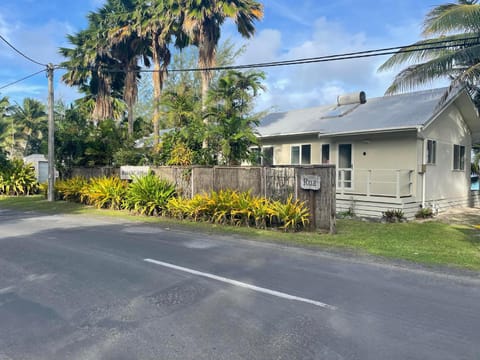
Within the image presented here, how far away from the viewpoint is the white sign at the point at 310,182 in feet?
34.1

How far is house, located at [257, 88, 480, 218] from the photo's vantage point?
14195mm

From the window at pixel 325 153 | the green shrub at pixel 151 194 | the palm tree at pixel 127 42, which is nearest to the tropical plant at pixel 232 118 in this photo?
the green shrub at pixel 151 194

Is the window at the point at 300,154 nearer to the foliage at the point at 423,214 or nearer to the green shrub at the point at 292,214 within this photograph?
the foliage at the point at 423,214

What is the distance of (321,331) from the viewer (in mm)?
3926

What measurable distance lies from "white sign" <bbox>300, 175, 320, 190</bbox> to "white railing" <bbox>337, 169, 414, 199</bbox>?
168 inches

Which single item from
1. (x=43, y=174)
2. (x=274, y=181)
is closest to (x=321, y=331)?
(x=274, y=181)

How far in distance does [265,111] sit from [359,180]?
54.4 ft

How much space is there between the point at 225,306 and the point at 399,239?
6632 mm

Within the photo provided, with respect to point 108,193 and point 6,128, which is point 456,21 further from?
point 6,128

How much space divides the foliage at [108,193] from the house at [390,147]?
7.18m

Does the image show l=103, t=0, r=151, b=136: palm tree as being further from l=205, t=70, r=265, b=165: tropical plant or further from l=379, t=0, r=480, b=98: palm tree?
l=379, t=0, r=480, b=98: palm tree

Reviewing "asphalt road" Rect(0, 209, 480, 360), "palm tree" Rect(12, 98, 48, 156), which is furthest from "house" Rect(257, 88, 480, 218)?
"palm tree" Rect(12, 98, 48, 156)

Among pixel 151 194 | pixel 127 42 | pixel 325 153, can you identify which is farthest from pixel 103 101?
pixel 325 153

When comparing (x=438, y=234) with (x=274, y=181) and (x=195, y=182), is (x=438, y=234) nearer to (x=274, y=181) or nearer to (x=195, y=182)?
(x=274, y=181)
